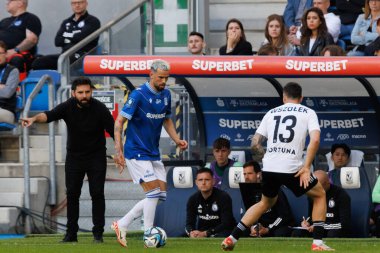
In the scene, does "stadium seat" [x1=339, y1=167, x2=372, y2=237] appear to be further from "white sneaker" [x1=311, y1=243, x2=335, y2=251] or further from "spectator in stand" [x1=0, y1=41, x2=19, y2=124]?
"spectator in stand" [x1=0, y1=41, x2=19, y2=124]

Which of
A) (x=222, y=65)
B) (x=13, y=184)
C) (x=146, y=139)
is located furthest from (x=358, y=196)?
(x=13, y=184)

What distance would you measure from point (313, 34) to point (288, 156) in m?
5.43

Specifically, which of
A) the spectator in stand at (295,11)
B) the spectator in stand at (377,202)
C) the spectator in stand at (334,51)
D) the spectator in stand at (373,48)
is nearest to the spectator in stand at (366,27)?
the spectator in stand at (373,48)

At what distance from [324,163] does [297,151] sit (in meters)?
4.64

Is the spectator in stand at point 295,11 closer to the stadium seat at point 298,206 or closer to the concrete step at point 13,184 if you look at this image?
the stadium seat at point 298,206

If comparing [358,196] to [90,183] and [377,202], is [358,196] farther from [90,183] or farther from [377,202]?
[90,183]

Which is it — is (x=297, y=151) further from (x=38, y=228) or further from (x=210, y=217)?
(x=38, y=228)

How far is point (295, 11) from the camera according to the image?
71.6 feet

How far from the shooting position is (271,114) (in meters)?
14.7

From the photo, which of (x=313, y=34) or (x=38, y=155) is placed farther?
(x=38, y=155)

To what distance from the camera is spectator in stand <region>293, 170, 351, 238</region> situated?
58.0 ft

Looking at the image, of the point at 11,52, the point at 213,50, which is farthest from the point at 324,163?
the point at 11,52

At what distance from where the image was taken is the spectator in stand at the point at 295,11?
71.1 feet

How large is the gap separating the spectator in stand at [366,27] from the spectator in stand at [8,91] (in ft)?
16.9
